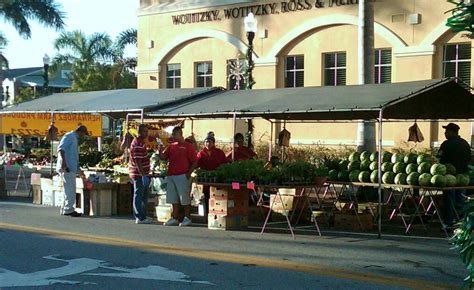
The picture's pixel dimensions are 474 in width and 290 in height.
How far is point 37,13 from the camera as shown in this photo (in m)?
37.0

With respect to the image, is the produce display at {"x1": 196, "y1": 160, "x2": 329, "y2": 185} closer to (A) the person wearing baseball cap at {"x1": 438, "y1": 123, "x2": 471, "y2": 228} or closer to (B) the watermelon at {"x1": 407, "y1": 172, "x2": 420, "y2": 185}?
(B) the watermelon at {"x1": 407, "y1": 172, "x2": 420, "y2": 185}

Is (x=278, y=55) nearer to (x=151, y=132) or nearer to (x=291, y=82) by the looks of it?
(x=291, y=82)

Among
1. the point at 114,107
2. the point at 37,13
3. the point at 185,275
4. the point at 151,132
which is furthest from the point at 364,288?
the point at 37,13

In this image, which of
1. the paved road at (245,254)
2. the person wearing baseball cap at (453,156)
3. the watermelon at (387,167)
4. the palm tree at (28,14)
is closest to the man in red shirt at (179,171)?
the paved road at (245,254)

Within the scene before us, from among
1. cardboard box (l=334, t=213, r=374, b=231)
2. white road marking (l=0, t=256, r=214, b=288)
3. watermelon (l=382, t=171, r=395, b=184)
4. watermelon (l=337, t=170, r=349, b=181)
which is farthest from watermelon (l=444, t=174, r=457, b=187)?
white road marking (l=0, t=256, r=214, b=288)

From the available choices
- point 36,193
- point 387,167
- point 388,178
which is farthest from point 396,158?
point 36,193

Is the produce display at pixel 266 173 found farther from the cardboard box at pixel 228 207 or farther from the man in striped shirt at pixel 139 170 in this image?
the man in striped shirt at pixel 139 170

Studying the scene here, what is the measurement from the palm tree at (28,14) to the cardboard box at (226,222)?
1073 inches

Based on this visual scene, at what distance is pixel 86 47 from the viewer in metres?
50.3

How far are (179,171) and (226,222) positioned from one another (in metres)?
1.35

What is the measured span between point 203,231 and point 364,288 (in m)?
4.93

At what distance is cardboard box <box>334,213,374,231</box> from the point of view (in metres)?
12.7

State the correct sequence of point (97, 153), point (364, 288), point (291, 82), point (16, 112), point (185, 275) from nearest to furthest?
1. point (364, 288)
2. point (185, 275)
3. point (16, 112)
4. point (97, 153)
5. point (291, 82)

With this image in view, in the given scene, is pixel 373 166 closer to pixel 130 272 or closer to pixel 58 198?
pixel 130 272
